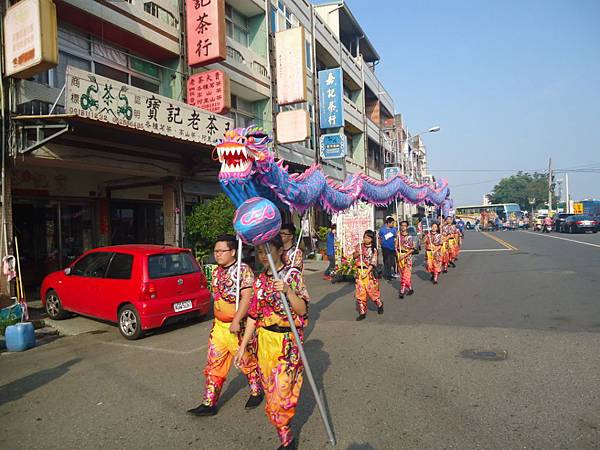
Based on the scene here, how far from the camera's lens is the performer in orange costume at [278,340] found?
2947 millimetres

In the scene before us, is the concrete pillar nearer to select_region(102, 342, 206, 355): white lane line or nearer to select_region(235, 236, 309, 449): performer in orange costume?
select_region(102, 342, 206, 355): white lane line

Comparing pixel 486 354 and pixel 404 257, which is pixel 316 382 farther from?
pixel 404 257

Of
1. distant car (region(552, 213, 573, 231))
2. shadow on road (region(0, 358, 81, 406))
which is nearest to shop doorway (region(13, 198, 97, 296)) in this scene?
shadow on road (region(0, 358, 81, 406))

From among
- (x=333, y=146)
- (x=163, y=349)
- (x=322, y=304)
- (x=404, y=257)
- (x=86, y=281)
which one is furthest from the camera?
(x=333, y=146)

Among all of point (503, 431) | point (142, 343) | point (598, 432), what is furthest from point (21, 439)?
point (598, 432)

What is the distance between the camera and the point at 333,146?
65.0 ft

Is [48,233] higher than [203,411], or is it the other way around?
[48,233]

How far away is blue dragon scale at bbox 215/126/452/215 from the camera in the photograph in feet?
12.8

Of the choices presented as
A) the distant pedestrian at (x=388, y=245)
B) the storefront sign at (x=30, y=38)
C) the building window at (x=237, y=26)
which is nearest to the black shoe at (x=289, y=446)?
the storefront sign at (x=30, y=38)

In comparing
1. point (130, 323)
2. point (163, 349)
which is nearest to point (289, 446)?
point (163, 349)

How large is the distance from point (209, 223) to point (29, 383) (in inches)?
236

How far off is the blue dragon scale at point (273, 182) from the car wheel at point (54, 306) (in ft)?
17.5

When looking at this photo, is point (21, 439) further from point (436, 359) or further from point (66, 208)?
point (66, 208)

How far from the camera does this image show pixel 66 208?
1185 centimetres
